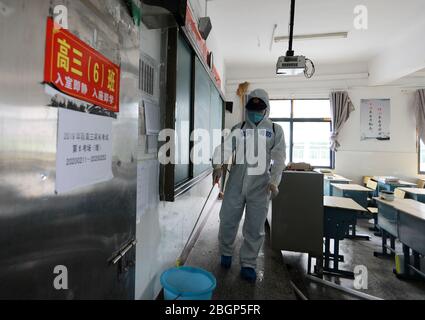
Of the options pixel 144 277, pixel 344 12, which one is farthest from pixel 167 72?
pixel 344 12

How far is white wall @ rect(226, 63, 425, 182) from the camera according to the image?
5258 millimetres

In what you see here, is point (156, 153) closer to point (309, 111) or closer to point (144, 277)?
point (144, 277)

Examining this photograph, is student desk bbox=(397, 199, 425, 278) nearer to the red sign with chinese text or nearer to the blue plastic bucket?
the blue plastic bucket

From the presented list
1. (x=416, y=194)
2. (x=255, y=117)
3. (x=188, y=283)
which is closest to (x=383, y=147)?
(x=416, y=194)

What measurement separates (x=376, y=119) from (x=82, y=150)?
248 inches

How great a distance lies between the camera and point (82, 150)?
0.72m

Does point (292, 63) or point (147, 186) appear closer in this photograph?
point (147, 186)

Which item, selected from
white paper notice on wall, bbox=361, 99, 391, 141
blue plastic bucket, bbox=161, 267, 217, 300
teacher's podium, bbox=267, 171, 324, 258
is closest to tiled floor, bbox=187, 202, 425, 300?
teacher's podium, bbox=267, 171, 324, 258

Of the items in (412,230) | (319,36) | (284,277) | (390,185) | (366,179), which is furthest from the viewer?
(366,179)

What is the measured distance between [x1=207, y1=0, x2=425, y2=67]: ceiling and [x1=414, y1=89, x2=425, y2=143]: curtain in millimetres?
1318

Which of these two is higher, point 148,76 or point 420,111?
point 420,111

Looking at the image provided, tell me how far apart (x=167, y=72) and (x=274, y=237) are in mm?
1902

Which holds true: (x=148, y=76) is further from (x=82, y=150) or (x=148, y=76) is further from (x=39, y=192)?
(x=39, y=192)

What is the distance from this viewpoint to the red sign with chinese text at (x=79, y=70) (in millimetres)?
583
